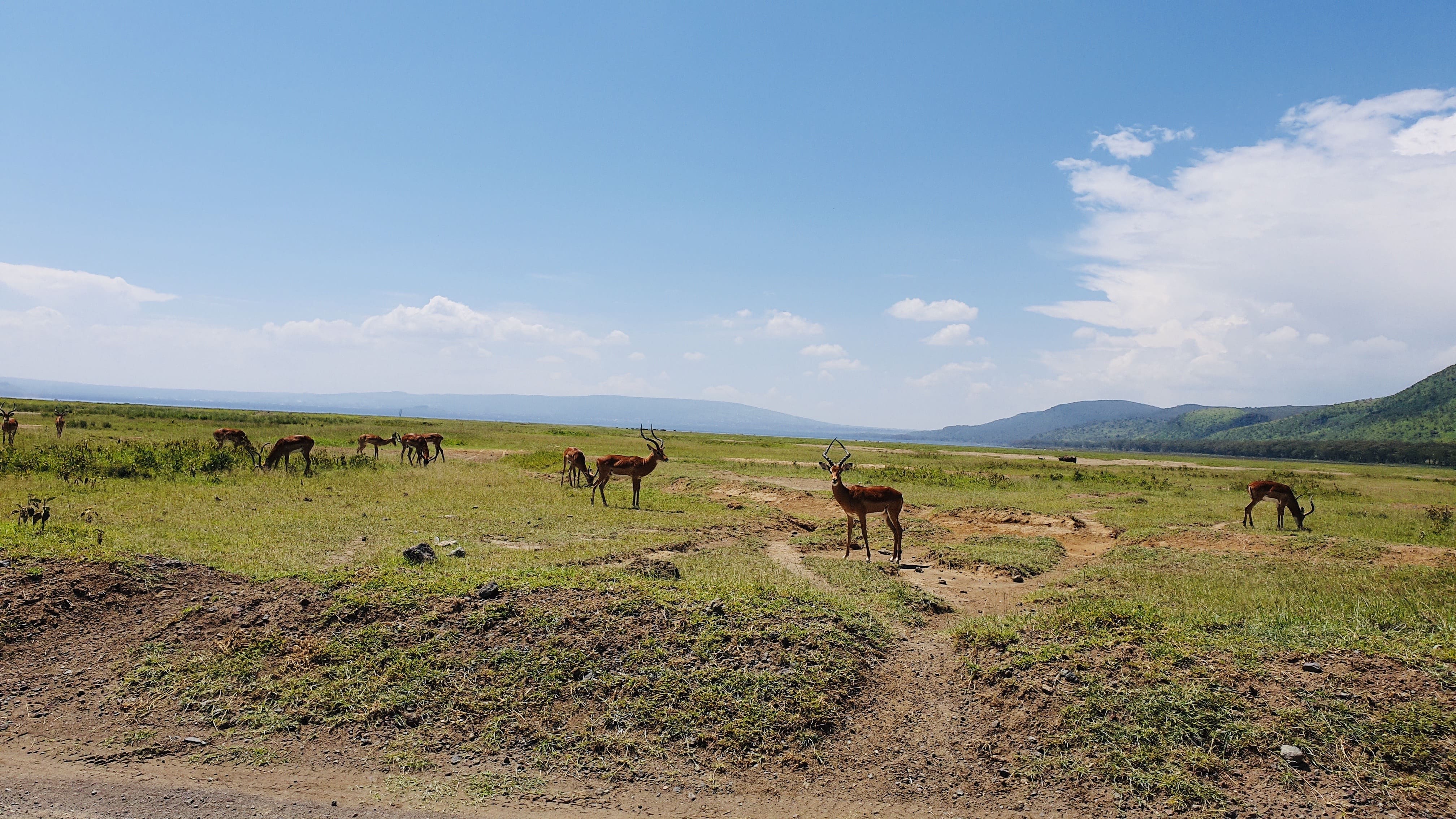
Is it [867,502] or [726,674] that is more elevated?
[867,502]

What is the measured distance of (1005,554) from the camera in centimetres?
1627

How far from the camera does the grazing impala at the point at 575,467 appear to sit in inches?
1039

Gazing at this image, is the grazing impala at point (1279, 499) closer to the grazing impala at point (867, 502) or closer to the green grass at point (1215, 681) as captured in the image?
the green grass at point (1215, 681)

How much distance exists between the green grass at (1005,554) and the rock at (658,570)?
6821 millimetres

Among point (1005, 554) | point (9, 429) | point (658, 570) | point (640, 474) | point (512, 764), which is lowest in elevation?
point (512, 764)

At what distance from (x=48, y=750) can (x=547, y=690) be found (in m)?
4.44

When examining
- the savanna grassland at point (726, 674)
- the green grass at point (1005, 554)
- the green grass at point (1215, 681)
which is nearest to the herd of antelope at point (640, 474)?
the green grass at point (1005, 554)

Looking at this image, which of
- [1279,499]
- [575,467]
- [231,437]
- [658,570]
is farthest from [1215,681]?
[231,437]

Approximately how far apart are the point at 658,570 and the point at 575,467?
52.1 feet

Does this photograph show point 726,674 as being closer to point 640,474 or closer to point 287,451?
point 640,474

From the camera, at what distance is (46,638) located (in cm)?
823

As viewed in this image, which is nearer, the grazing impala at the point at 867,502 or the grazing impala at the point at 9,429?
the grazing impala at the point at 867,502

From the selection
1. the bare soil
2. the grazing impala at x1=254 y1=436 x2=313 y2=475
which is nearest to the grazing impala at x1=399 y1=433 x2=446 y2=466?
the grazing impala at x1=254 y1=436 x2=313 y2=475

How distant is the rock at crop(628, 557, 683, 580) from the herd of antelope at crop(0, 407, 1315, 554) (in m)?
5.07
